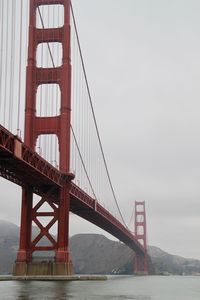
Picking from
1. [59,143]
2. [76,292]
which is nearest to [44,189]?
[59,143]

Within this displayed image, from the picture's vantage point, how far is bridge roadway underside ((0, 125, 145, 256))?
32.7 meters

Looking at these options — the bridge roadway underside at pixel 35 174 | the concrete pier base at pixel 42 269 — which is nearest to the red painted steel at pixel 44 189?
the bridge roadway underside at pixel 35 174

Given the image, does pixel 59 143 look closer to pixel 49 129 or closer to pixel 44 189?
pixel 49 129

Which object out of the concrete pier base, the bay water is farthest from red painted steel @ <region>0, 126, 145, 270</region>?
the bay water

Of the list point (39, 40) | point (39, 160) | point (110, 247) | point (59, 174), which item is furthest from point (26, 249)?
point (110, 247)

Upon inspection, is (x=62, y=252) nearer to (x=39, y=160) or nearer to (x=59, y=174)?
(x=59, y=174)

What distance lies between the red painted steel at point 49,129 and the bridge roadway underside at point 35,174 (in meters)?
0.80

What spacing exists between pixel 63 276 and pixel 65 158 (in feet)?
26.2

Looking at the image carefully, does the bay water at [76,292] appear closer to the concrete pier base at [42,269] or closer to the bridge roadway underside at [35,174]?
the concrete pier base at [42,269]

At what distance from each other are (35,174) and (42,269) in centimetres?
747

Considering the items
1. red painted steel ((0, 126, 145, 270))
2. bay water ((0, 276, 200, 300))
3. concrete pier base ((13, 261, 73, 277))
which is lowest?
bay water ((0, 276, 200, 300))

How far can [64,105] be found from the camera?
45.2 meters

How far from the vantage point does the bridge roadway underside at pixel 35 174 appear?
32656 mm

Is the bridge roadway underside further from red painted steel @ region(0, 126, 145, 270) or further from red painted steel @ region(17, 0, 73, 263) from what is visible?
red painted steel @ region(17, 0, 73, 263)
